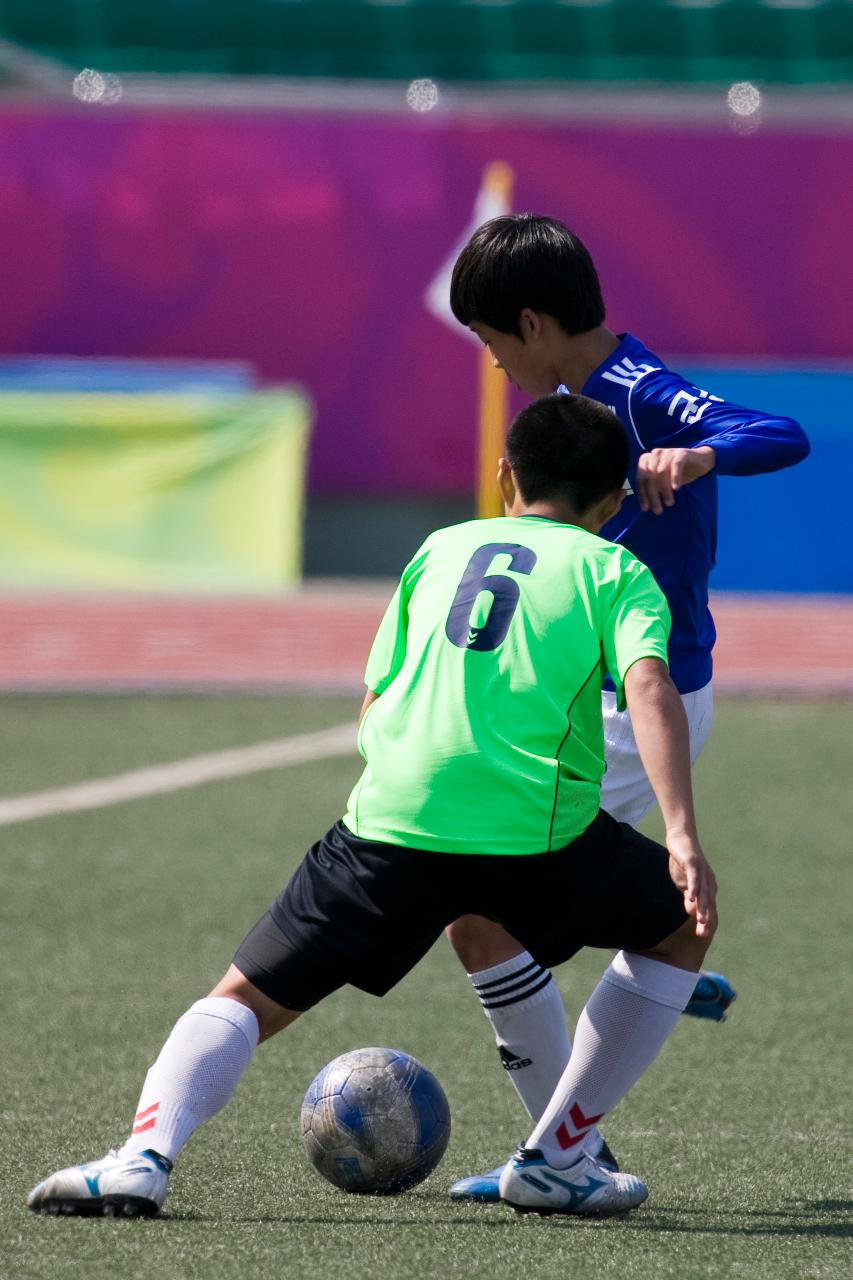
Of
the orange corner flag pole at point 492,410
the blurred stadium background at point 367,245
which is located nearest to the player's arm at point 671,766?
the orange corner flag pole at point 492,410

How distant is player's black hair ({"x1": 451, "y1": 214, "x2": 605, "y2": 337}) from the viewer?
4051mm

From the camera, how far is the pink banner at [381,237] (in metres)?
19.1

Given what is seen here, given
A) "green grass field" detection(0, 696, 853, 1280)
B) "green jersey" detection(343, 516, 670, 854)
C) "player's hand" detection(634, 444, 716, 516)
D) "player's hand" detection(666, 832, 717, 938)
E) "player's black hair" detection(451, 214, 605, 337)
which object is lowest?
"green grass field" detection(0, 696, 853, 1280)

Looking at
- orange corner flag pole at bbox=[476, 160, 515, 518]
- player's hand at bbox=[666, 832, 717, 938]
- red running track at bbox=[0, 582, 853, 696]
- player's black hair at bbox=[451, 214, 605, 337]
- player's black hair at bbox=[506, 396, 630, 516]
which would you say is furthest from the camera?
orange corner flag pole at bbox=[476, 160, 515, 518]

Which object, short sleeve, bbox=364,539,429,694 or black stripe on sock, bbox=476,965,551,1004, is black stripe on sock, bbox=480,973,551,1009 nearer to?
black stripe on sock, bbox=476,965,551,1004

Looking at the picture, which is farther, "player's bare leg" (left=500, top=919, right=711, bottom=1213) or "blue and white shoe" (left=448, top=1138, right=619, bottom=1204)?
"blue and white shoe" (left=448, top=1138, right=619, bottom=1204)

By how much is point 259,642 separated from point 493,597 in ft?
35.4

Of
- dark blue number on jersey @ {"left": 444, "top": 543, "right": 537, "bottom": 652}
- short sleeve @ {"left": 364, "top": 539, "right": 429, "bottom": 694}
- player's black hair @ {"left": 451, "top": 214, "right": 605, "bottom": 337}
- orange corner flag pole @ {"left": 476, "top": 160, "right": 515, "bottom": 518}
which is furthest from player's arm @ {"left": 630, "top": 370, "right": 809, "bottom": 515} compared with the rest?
orange corner flag pole @ {"left": 476, "top": 160, "right": 515, "bottom": 518}

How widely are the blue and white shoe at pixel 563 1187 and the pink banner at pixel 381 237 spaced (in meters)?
15.4

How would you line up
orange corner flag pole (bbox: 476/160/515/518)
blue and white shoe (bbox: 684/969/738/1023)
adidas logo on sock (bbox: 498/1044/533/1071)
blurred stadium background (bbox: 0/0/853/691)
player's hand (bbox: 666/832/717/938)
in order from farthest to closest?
blurred stadium background (bbox: 0/0/853/691) < orange corner flag pole (bbox: 476/160/515/518) < blue and white shoe (bbox: 684/969/738/1023) < adidas logo on sock (bbox: 498/1044/533/1071) < player's hand (bbox: 666/832/717/938)

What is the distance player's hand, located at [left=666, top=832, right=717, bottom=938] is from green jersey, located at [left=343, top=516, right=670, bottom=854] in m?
0.25

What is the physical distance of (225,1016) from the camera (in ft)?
12.2

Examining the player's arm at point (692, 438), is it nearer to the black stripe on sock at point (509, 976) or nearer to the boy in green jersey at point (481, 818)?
the boy in green jersey at point (481, 818)

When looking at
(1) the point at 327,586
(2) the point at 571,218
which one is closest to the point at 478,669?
(1) the point at 327,586
